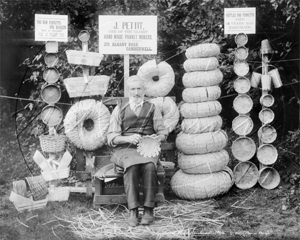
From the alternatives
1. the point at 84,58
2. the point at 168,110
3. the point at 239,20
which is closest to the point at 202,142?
the point at 168,110

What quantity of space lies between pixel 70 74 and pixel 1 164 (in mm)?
1055

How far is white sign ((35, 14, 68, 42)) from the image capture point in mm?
4621

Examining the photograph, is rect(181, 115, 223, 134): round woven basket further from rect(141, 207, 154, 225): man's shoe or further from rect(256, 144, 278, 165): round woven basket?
rect(141, 207, 154, 225): man's shoe

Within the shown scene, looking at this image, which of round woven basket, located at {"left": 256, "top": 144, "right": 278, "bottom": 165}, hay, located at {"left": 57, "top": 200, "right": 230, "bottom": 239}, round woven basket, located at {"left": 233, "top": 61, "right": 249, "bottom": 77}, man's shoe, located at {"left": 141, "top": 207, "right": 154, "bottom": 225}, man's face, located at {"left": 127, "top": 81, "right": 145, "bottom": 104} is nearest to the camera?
hay, located at {"left": 57, "top": 200, "right": 230, "bottom": 239}

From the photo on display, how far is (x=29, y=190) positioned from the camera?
490 cm

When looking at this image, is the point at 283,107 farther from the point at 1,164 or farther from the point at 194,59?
the point at 1,164

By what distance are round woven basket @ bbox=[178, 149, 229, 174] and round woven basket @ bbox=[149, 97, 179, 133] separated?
1.14 ft

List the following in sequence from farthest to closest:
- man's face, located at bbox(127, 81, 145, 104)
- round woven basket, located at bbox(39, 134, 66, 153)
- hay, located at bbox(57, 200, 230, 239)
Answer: round woven basket, located at bbox(39, 134, 66, 153) < man's face, located at bbox(127, 81, 145, 104) < hay, located at bbox(57, 200, 230, 239)

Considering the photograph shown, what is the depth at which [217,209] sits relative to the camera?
4840 mm

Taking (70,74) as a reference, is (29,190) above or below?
below

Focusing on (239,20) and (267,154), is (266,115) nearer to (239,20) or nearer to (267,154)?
(267,154)

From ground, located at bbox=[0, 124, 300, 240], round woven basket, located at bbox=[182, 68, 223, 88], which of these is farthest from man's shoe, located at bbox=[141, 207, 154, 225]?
round woven basket, located at bbox=[182, 68, 223, 88]

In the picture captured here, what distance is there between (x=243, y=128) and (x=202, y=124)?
1.54 feet

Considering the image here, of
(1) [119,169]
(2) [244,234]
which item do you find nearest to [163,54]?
(1) [119,169]
